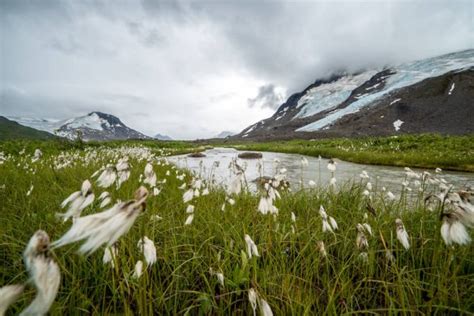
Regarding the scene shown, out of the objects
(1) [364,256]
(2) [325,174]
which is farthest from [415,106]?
(1) [364,256]

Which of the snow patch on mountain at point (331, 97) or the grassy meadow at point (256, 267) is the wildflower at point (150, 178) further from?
the snow patch on mountain at point (331, 97)

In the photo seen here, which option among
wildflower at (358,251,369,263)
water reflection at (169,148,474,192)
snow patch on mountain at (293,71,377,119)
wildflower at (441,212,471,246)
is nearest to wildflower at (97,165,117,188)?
wildflower at (441,212,471,246)

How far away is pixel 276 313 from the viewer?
202cm

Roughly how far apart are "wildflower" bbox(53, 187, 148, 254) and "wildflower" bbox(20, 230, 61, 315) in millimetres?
43

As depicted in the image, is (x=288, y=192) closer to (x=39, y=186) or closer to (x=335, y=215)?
(x=335, y=215)

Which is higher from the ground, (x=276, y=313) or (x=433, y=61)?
(x=433, y=61)

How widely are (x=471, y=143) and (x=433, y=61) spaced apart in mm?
163599

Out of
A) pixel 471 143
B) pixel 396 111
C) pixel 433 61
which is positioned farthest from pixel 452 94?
pixel 471 143

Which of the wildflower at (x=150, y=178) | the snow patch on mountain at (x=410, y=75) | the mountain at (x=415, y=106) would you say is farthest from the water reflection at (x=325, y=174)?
the snow patch on mountain at (x=410, y=75)

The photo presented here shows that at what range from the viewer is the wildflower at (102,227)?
0.80 meters

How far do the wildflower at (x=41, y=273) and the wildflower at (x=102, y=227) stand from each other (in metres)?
0.04

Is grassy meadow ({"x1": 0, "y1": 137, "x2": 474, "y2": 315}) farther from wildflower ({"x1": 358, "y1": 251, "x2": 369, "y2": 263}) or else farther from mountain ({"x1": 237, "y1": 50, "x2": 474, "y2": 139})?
mountain ({"x1": 237, "y1": 50, "x2": 474, "y2": 139})

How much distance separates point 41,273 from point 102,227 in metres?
0.20

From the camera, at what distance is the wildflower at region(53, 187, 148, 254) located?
80cm
